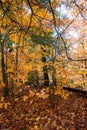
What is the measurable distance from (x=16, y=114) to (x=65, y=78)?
9.50 ft

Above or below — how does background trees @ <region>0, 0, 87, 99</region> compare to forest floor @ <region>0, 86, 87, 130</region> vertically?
above

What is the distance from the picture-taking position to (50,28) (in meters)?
11.8

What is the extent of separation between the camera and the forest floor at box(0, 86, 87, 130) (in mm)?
9086

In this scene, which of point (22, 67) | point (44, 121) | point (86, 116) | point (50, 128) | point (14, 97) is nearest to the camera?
point (50, 128)

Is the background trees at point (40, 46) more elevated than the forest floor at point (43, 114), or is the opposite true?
the background trees at point (40, 46)

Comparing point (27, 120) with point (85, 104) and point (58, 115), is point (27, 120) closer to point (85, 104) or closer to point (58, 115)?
point (58, 115)

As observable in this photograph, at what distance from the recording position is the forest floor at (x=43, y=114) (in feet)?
29.8

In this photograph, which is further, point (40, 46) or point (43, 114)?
point (40, 46)

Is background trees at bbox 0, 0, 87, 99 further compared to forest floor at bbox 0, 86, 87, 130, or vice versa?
forest floor at bbox 0, 86, 87, 130

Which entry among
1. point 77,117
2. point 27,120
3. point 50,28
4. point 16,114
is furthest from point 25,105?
point 50,28

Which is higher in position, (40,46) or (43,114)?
(40,46)

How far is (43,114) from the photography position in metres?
10.4

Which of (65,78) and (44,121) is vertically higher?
(65,78)

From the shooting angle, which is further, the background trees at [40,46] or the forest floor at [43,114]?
the forest floor at [43,114]
